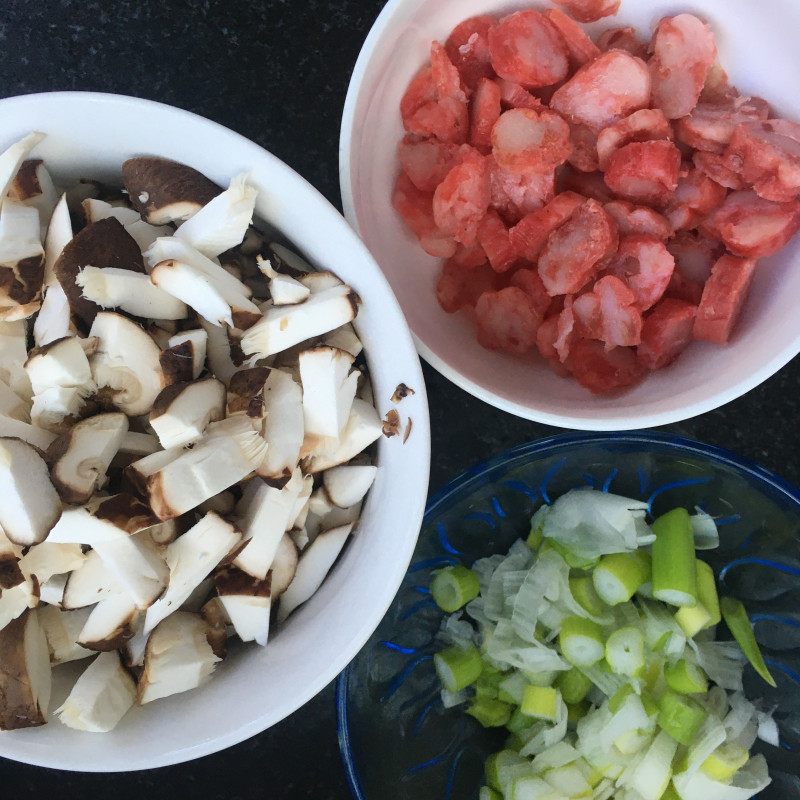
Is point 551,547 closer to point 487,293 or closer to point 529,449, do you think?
point 529,449

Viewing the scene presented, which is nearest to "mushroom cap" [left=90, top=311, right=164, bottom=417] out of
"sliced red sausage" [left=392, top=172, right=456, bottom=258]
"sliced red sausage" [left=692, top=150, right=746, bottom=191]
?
"sliced red sausage" [left=392, top=172, right=456, bottom=258]

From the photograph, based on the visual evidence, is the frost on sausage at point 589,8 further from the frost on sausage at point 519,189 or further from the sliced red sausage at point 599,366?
the sliced red sausage at point 599,366

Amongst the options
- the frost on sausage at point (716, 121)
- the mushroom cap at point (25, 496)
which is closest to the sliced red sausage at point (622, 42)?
the frost on sausage at point (716, 121)

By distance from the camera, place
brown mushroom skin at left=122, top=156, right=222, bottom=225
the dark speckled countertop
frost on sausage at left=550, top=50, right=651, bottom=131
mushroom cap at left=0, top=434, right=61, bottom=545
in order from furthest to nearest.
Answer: the dark speckled countertop, frost on sausage at left=550, top=50, right=651, bottom=131, brown mushroom skin at left=122, top=156, right=222, bottom=225, mushroom cap at left=0, top=434, right=61, bottom=545

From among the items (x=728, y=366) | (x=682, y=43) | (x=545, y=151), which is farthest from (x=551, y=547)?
(x=682, y=43)

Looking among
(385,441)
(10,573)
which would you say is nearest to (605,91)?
(385,441)

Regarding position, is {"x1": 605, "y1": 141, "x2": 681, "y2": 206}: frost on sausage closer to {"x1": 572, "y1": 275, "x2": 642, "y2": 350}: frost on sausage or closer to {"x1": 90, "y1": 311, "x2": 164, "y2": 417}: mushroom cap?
{"x1": 572, "y1": 275, "x2": 642, "y2": 350}: frost on sausage
